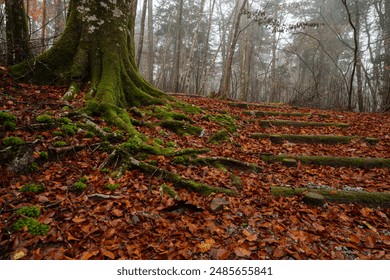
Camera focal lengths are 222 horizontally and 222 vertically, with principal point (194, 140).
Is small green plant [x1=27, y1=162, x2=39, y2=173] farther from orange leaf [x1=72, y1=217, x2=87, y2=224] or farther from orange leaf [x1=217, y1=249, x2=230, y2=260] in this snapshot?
orange leaf [x1=217, y1=249, x2=230, y2=260]

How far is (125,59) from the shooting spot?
528 cm

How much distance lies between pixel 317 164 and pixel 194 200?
8.55 feet

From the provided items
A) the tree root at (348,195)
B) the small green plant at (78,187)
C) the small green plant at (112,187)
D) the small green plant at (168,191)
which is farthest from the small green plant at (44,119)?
the tree root at (348,195)

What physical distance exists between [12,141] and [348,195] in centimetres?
430

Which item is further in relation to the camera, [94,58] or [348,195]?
[94,58]

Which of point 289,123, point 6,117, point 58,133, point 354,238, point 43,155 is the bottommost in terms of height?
point 354,238

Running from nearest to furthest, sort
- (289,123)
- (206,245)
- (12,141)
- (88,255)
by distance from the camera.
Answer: (88,255), (206,245), (12,141), (289,123)

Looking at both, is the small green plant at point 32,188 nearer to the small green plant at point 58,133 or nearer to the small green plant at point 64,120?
the small green plant at point 58,133

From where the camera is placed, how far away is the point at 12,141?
267cm

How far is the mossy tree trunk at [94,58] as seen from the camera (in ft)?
15.2

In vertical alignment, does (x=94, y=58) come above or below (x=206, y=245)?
above

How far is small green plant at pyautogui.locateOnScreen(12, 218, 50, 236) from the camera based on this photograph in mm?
1966

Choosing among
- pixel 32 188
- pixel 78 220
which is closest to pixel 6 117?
pixel 32 188

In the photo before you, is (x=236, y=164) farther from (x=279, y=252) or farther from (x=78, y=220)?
(x=78, y=220)
